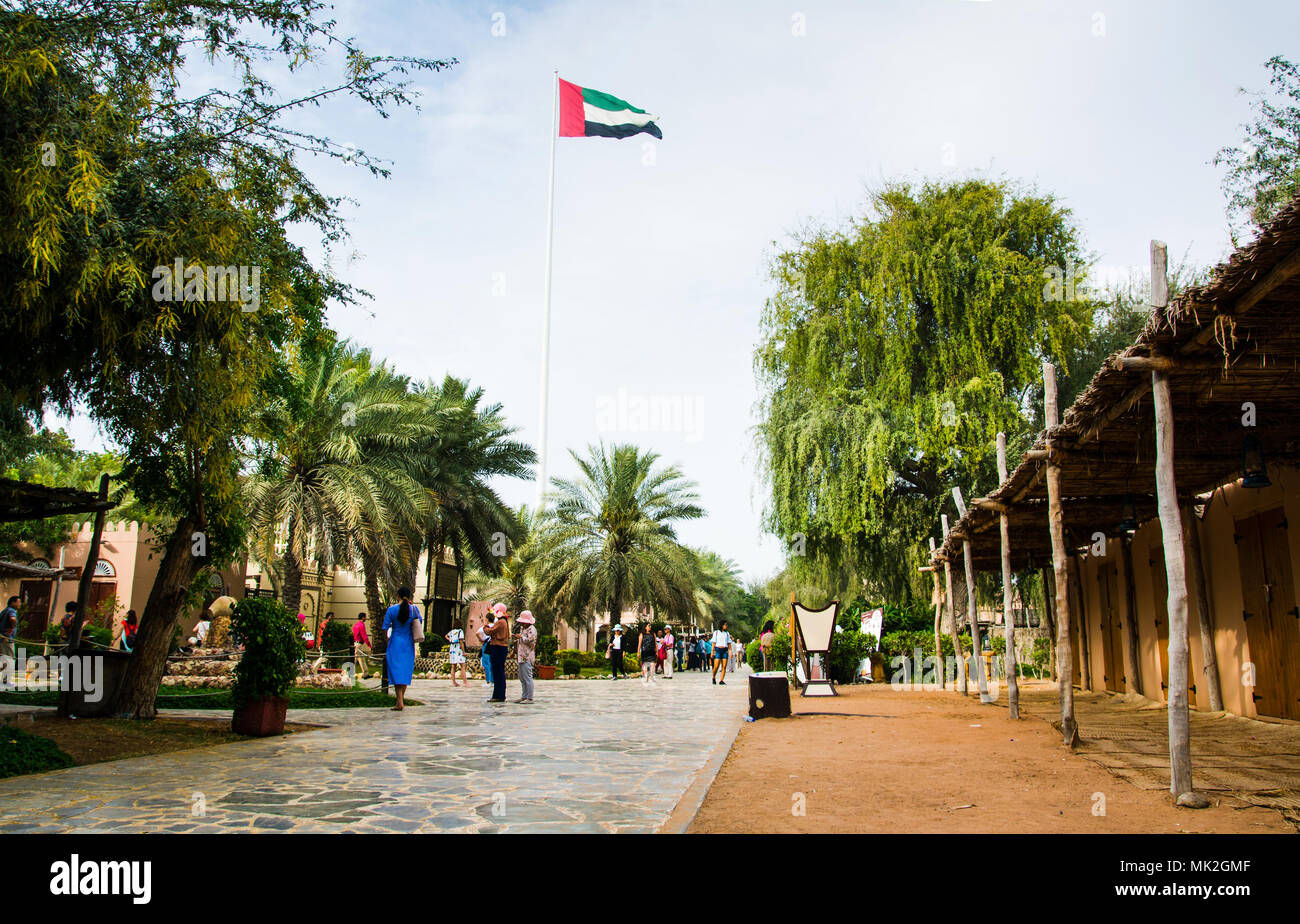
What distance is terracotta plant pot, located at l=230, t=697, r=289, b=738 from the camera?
9.55 meters

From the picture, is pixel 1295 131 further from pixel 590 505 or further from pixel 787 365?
pixel 590 505

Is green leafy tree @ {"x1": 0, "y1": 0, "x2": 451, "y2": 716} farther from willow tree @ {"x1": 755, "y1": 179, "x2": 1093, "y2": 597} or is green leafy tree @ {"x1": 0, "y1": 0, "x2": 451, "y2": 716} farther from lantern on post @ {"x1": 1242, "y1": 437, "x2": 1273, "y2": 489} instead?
willow tree @ {"x1": 755, "y1": 179, "x2": 1093, "y2": 597}

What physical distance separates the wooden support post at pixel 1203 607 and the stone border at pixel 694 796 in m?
6.13

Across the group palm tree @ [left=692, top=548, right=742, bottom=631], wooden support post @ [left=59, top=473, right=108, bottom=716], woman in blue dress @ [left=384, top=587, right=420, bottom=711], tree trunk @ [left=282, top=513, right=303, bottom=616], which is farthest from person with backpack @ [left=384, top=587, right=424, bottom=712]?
palm tree @ [left=692, top=548, right=742, bottom=631]

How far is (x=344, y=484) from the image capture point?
21.0m

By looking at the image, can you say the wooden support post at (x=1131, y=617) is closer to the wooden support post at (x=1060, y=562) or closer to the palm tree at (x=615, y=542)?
the wooden support post at (x=1060, y=562)

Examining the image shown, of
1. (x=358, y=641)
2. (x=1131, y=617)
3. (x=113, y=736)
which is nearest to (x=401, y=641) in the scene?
(x=113, y=736)

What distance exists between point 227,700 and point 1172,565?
13417 millimetres

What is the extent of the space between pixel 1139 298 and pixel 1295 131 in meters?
4.62

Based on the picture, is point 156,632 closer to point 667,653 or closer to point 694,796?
point 694,796

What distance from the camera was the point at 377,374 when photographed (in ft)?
81.2

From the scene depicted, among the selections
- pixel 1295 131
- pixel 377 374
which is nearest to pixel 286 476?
pixel 377 374
